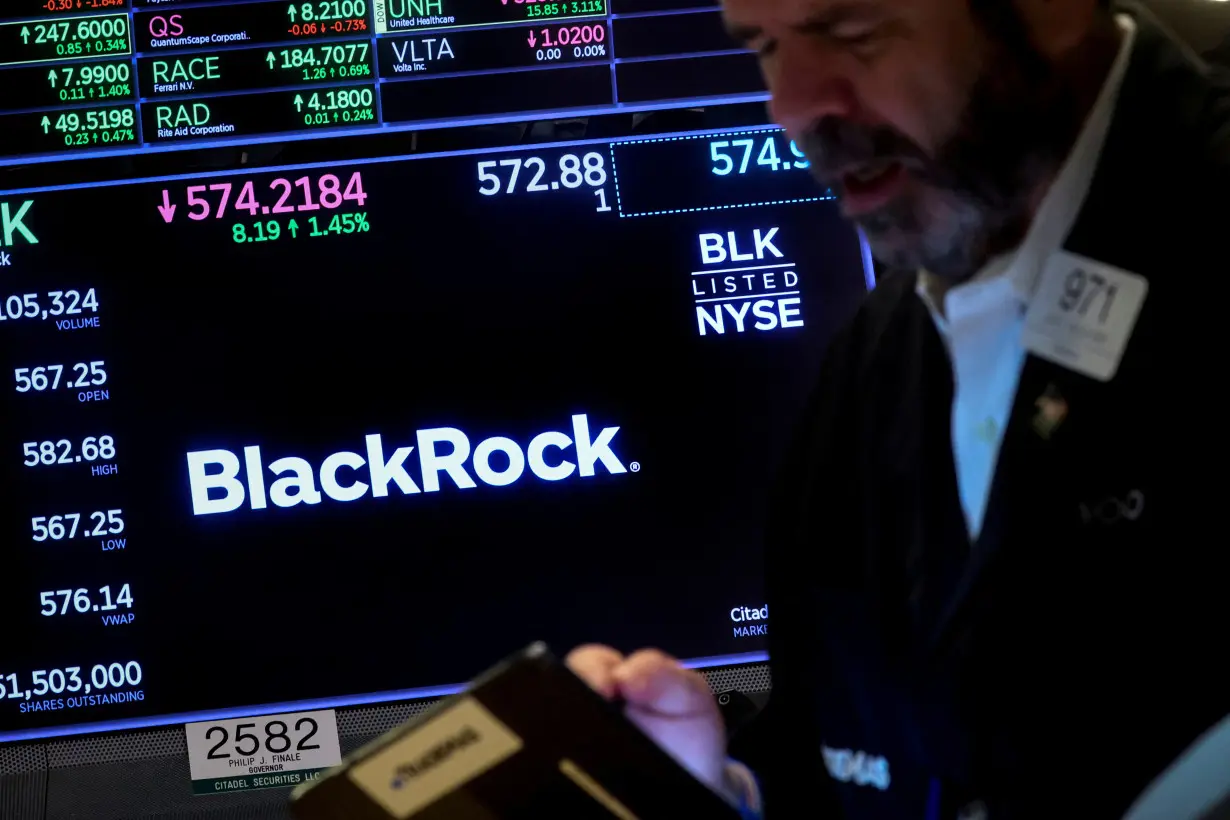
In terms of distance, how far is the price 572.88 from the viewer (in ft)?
6.54

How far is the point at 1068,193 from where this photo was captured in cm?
116

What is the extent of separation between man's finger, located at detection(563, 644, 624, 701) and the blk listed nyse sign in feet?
3.03

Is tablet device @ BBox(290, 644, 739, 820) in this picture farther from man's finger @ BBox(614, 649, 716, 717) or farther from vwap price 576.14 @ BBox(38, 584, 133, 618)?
vwap price 576.14 @ BBox(38, 584, 133, 618)

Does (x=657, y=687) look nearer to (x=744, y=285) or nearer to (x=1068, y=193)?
Result: (x=1068, y=193)

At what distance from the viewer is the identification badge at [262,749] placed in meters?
1.98

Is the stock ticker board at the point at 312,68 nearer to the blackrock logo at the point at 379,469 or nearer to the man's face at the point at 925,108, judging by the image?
the blackrock logo at the point at 379,469

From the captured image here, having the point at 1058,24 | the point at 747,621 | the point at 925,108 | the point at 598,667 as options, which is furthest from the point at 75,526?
the point at 1058,24

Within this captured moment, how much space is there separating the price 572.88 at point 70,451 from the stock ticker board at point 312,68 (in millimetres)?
432

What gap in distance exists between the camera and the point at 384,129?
81.0 inches

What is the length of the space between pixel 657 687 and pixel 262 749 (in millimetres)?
1026

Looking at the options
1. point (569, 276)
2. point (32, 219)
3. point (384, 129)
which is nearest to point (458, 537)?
point (569, 276)

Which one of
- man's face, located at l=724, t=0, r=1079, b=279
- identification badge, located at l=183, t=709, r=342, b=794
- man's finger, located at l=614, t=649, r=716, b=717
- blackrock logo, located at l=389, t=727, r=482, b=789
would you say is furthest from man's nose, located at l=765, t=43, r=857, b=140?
identification badge, located at l=183, t=709, r=342, b=794

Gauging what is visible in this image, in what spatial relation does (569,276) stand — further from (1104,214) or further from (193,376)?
(1104,214)

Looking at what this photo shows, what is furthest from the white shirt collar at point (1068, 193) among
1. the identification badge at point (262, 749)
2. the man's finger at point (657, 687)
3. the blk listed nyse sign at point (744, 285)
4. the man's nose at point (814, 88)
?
the identification badge at point (262, 749)
